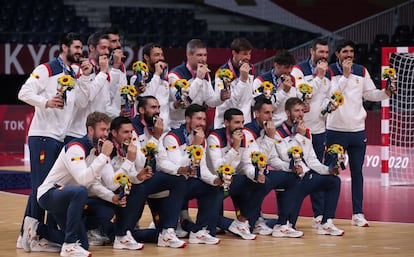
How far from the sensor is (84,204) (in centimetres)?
982

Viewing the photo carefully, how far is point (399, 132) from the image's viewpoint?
18516 millimetres

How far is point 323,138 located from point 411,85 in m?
6.72

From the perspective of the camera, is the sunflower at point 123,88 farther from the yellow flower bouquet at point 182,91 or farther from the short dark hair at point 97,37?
the yellow flower bouquet at point 182,91

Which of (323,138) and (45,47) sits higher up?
(45,47)

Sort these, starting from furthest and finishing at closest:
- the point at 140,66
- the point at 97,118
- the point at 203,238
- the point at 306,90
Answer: the point at 306,90 → the point at 140,66 → the point at 203,238 → the point at 97,118

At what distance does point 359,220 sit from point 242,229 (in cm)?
174

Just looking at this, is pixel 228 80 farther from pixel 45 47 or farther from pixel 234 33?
pixel 234 33

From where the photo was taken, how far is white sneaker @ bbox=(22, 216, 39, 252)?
10211 mm

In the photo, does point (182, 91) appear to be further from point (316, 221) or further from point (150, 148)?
point (316, 221)

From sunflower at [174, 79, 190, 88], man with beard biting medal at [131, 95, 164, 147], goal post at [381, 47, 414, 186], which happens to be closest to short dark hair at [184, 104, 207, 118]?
man with beard biting medal at [131, 95, 164, 147]

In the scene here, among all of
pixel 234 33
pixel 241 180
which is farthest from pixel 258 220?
pixel 234 33

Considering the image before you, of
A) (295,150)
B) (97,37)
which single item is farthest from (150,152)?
(295,150)

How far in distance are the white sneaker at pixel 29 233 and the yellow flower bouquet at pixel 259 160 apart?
7.73ft

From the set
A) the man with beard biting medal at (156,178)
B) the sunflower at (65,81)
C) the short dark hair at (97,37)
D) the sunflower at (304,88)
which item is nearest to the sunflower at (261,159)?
the man with beard biting medal at (156,178)
